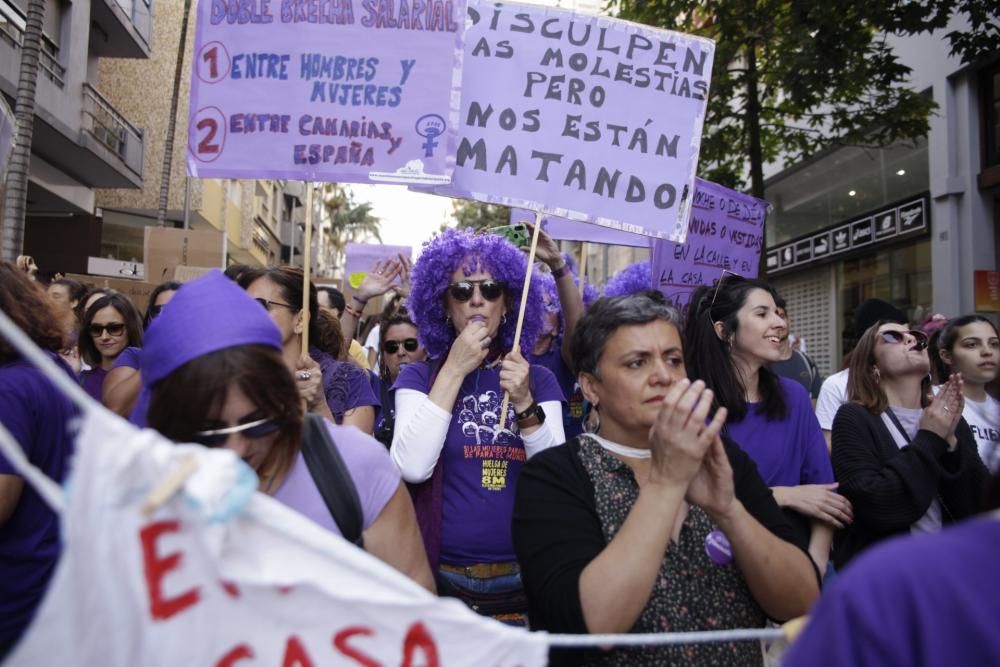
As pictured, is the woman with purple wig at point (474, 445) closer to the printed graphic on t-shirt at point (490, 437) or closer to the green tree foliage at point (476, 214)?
the printed graphic on t-shirt at point (490, 437)

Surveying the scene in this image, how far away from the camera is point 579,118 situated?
11.6 feet

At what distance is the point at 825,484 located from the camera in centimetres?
309

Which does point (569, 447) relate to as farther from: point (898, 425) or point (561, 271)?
point (898, 425)

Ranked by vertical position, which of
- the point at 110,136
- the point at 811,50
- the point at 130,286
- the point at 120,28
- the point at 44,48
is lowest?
the point at 130,286

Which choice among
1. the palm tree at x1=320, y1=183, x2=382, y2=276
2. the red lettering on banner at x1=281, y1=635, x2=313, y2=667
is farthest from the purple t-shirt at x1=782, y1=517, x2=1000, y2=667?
the palm tree at x1=320, y1=183, x2=382, y2=276

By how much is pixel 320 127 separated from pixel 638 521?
2345 millimetres

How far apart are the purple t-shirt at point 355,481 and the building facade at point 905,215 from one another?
9548 millimetres

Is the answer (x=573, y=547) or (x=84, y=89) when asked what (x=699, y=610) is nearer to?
(x=573, y=547)

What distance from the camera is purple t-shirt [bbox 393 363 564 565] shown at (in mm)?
2693

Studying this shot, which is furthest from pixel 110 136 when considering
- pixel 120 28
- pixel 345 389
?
pixel 345 389

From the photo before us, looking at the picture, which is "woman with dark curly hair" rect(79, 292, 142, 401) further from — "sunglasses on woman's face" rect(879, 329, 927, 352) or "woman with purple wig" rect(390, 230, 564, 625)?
"sunglasses on woman's face" rect(879, 329, 927, 352)

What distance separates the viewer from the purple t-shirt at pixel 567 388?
3.96 metres

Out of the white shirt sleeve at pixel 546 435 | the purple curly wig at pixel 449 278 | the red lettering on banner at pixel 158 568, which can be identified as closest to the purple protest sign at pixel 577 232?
the purple curly wig at pixel 449 278

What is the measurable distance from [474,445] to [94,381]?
8.67 feet
